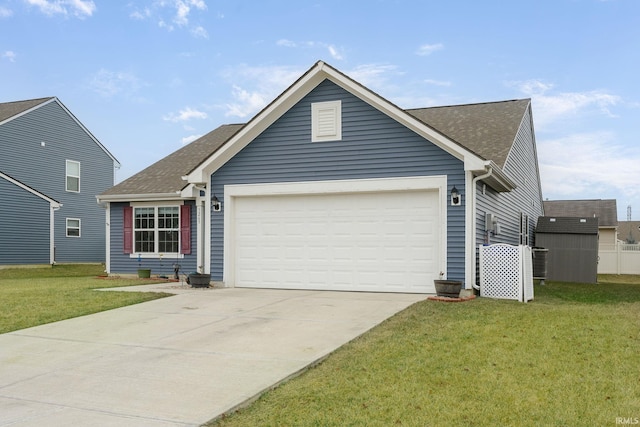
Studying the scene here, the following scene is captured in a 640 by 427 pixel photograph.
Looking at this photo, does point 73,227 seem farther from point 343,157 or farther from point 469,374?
point 469,374

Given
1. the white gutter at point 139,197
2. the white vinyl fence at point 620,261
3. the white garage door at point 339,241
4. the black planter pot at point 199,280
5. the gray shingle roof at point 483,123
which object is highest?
the gray shingle roof at point 483,123

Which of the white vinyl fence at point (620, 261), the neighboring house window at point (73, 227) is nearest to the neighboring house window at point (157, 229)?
the neighboring house window at point (73, 227)

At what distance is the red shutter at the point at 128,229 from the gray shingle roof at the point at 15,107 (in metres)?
12.1

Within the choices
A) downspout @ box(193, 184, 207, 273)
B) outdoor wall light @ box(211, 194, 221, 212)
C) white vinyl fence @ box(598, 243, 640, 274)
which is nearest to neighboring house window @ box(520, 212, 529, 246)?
white vinyl fence @ box(598, 243, 640, 274)

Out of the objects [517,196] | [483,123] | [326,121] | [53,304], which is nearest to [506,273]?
[326,121]

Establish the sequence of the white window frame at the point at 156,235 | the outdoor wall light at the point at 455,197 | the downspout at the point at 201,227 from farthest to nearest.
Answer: the white window frame at the point at 156,235, the downspout at the point at 201,227, the outdoor wall light at the point at 455,197

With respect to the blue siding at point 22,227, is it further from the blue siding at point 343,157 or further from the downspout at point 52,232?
the blue siding at point 343,157

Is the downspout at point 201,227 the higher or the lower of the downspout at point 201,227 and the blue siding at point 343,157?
the lower

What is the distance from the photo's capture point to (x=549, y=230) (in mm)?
20453

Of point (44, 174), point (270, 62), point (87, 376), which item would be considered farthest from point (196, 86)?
point (44, 174)

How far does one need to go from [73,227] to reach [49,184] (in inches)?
97.7

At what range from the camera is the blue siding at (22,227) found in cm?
2323

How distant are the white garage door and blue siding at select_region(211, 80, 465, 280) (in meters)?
0.45

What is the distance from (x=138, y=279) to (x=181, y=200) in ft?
8.90
